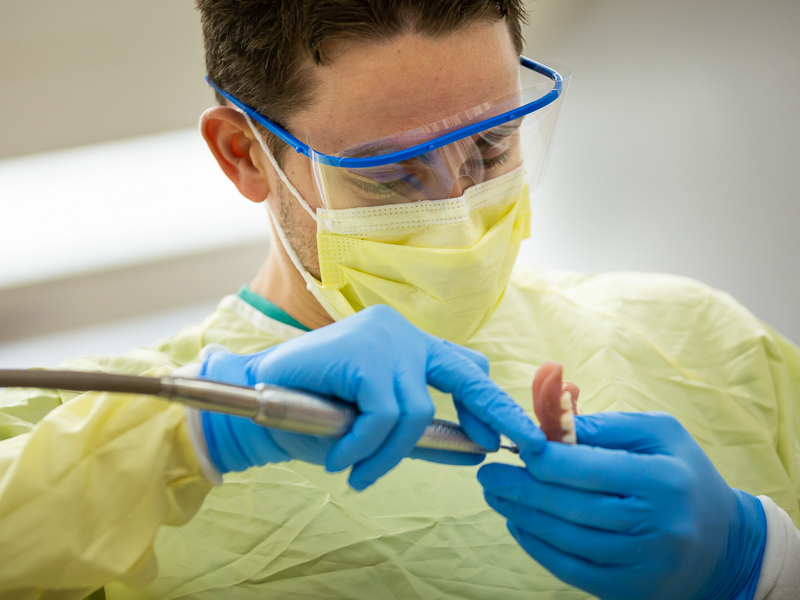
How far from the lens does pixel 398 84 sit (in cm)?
117

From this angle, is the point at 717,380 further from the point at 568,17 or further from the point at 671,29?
the point at 568,17

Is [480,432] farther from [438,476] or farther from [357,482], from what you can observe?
[438,476]

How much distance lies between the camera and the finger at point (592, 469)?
0.92 meters

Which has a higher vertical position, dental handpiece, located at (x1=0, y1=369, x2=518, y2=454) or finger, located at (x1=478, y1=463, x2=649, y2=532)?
dental handpiece, located at (x1=0, y1=369, x2=518, y2=454)

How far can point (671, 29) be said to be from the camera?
Answer: 246 centimetres

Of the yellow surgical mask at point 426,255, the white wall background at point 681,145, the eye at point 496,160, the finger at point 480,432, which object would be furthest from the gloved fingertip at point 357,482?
the white wall background at point 681,145

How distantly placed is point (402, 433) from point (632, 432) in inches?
14.7

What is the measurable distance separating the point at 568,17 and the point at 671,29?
52 centimetres

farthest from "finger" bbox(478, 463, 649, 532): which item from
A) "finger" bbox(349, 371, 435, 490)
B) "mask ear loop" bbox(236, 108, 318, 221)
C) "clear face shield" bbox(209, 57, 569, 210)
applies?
"mask ear loop" bbox(236, 108, 318, 221)

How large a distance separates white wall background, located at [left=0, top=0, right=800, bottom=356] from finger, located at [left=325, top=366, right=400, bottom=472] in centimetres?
178

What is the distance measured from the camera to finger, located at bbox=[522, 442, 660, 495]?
0.92 m

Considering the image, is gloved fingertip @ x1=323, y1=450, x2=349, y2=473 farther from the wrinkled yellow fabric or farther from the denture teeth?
the denture teeth

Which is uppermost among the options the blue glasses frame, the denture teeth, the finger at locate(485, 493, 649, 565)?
the blue glasses frame

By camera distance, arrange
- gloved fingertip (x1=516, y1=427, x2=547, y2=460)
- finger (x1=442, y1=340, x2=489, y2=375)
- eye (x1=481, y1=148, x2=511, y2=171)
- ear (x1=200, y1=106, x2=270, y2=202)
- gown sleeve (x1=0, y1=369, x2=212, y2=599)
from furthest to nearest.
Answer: ear (x1=200, y1=106, x2=270, y2=202) → eye (x1=481, y1=148, x2=511, y2=171) → finger (x1=442, y1=340, x2=489, y2=375) → gloved fingertip (x1=516, y1=427, x2=547, y2=460) → gown sleeve (x1=0, y1=369, x2=212, y2=599)
